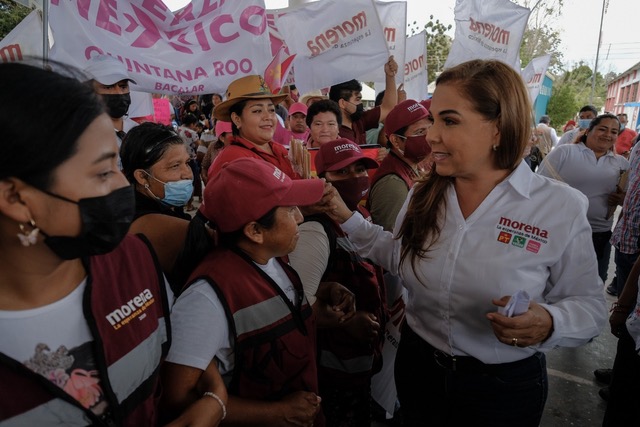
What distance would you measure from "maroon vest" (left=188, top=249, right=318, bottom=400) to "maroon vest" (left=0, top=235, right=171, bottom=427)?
23 cm

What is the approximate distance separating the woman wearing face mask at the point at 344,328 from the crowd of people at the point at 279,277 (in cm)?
1

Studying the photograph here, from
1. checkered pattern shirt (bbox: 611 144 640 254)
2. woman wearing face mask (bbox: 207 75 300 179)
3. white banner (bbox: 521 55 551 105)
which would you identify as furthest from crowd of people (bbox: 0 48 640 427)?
white banner (bbox: 521 55 551 105)

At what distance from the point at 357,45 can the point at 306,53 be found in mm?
537

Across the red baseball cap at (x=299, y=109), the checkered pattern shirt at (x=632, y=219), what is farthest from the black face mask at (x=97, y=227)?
the red baseball cap at (x=299, y=109)

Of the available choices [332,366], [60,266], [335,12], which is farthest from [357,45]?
[60,266]

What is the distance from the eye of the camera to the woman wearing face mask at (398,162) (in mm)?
2729

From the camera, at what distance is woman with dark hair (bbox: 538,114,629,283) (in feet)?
14.7

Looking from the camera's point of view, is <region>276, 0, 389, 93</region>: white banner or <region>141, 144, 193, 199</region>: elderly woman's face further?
<region>276, 0, 389, 93</region>: white banner

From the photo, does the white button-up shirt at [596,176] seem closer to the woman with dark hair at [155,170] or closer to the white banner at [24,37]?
the woman with dark hair at [155,170]

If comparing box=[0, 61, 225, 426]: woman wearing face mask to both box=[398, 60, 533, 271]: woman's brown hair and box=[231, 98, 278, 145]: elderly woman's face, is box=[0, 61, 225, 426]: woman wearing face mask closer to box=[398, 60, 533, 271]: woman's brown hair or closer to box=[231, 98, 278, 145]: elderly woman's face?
box=[398, 60, 533, 271]: woman's brown hair

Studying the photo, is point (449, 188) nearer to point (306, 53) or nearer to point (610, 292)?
point (306, 53)

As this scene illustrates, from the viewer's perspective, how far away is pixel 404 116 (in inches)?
122

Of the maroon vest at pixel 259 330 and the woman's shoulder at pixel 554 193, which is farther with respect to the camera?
the woman's shoulder at pixel 554 193

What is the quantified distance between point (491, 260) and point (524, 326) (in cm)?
26
